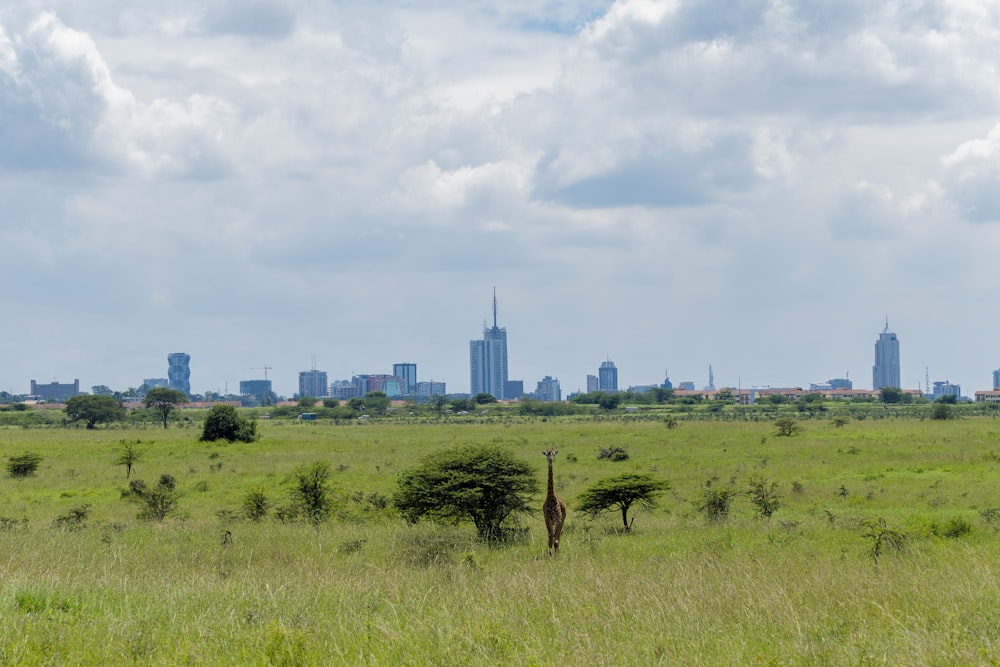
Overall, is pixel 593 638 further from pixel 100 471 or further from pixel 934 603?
pixel 100 471

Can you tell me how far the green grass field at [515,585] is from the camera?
22.3ft

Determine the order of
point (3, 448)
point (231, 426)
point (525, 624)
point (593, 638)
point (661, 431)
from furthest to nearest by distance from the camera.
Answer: point (661, 431), point (231, 426), point (3, 448), point (525, 624), point (593, 638)

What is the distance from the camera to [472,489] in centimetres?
1922

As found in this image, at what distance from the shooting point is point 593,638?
7.25 m

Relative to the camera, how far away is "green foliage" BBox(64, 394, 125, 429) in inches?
3824

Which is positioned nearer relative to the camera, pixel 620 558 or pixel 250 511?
pixel 620 558

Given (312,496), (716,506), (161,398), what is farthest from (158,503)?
(161,398)

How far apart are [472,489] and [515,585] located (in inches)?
366

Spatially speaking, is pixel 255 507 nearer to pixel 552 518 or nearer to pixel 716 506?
pixel 552 518

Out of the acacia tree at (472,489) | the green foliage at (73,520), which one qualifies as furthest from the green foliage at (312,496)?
the green foliage at (73,520)

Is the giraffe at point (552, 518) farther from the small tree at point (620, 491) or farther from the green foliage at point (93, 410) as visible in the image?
the green foliage at point (93, 410)

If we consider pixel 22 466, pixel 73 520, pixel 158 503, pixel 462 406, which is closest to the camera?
pixel 73 520

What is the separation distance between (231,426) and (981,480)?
44.6m

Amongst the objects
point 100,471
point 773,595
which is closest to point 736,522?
point 773,595
